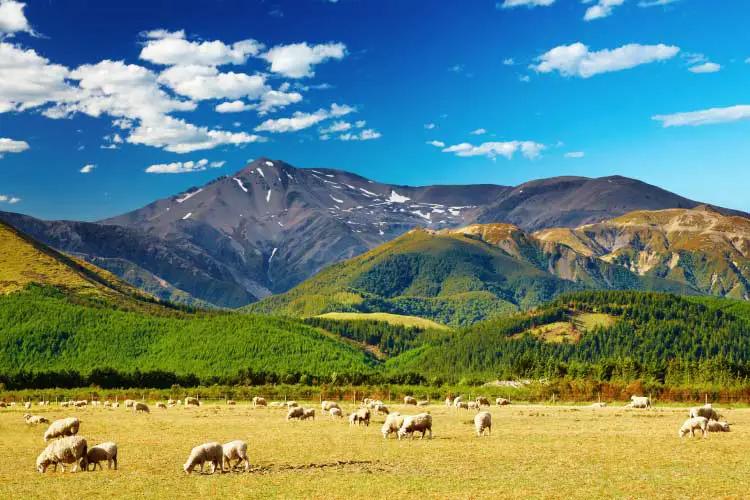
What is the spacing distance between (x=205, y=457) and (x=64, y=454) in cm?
798

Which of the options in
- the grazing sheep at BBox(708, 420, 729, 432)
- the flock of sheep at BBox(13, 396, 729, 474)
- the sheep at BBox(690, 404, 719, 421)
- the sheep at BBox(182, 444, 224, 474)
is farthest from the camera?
the sheep at BBox(690, 404, 719, 421)

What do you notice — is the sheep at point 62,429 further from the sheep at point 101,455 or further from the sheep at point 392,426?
the sheep at point 392,426

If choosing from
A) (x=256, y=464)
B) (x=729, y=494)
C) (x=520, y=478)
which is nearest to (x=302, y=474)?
(x=256, y=464)

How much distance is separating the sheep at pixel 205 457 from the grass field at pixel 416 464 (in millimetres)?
1403

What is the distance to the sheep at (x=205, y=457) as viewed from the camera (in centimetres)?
4012

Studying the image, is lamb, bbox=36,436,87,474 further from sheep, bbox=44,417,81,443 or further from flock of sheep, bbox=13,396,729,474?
sheep, bbox=44,417,81,443

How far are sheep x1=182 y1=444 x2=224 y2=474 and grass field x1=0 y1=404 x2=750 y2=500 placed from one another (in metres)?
1.40

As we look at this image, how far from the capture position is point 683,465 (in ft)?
129

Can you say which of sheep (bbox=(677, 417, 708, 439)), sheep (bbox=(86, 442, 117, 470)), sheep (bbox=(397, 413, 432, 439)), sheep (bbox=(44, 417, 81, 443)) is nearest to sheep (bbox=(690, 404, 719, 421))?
sheep (bbox=(677, 417, 708, 439))

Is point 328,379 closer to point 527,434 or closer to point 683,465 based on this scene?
point 527,434

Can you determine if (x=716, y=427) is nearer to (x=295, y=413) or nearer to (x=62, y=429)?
(x=295, y=413)

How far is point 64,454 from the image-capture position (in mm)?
40969

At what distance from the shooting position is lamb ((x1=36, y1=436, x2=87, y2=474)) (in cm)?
4075

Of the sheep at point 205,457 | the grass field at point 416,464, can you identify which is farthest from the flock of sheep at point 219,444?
the grass field at point 416,464
